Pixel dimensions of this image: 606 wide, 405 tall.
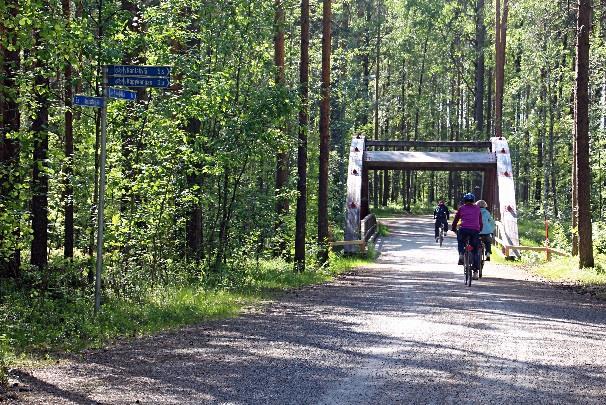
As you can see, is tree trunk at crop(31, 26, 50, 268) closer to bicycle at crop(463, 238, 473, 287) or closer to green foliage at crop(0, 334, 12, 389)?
green foliage at crop(0, 334, 12, 389)

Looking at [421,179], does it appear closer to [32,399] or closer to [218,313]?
[218,313]

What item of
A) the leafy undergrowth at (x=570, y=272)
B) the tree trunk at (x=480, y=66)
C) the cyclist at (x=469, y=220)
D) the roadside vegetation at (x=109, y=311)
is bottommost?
the leafy undergrowth at (x=570, y=272)

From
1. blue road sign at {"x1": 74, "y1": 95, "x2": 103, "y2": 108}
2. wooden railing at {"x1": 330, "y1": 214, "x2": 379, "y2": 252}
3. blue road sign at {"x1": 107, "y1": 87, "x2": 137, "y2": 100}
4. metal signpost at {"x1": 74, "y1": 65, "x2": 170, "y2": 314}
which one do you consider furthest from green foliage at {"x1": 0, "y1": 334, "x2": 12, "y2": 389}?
wooden railing at {"x1": 330, "y1": 214, "x2": 379, "y2": 252}

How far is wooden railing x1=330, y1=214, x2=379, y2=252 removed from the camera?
87.4ft

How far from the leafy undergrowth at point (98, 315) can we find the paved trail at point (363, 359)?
467mm

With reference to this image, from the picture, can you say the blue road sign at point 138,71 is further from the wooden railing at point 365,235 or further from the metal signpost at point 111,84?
the wooden railing at point 365,235

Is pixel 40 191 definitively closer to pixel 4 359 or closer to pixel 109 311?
pixel 109 311

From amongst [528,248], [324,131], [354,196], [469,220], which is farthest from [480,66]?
[469,220]

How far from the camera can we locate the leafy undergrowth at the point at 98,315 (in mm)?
8633

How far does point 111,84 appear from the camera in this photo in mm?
9984

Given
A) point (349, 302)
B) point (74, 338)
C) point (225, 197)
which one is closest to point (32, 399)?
point (74, 338)

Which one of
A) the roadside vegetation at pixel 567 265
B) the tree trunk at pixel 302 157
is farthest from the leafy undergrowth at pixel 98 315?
the roadside vegetation at pixel 567 265

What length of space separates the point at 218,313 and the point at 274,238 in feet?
33.8

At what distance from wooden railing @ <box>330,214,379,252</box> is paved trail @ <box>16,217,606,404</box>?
42.5 feet
